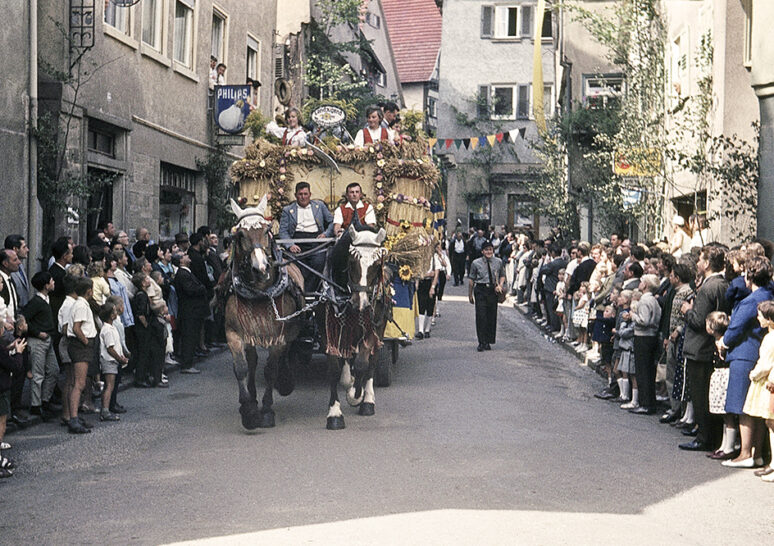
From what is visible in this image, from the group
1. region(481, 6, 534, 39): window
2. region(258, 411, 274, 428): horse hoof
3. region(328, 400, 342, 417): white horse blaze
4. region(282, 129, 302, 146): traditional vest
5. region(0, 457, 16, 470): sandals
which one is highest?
region(481, 6, 534, 39): window

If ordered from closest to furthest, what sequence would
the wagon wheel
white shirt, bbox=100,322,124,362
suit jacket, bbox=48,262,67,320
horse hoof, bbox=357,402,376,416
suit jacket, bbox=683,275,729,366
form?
suit jacket, bbox=683,275,729,366 < white shirt, bbox=100,322,124,362 < horse hoof, bbox=357,402,376,416 < suit jacket, bbox=48,262,67,320 < the wagon wheel

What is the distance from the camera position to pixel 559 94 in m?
37.0

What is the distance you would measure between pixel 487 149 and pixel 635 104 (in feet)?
76.2

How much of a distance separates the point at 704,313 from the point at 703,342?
0.29 metres

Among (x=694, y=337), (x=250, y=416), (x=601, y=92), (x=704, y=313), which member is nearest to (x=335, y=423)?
(x=250, y=416)

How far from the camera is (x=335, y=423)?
34.9ft

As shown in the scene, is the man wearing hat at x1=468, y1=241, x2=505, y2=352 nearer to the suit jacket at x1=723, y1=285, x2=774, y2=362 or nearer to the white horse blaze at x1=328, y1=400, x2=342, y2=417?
the white horse blaze at x1=328, y1=400, x2=342, y2=417

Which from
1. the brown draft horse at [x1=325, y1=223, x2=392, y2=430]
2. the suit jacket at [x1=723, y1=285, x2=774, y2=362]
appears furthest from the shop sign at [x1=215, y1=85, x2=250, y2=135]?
the suit jacket at [x1=723, y1=285, x2=774, y2=362]

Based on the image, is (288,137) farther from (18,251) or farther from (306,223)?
(18,251)

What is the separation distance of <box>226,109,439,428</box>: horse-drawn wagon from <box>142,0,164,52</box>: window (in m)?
7.43

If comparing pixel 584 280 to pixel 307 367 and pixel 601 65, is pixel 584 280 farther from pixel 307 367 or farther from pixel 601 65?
pixel 601 65

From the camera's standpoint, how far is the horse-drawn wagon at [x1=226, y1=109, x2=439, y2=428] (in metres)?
10.8

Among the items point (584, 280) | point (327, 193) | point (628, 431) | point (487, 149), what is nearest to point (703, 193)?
point (584, 280)

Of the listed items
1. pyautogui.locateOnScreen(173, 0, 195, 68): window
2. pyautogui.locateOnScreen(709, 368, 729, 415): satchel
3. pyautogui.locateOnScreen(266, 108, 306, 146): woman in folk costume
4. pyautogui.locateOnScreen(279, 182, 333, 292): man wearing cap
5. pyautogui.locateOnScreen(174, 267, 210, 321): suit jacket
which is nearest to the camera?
pyautogui.locateOnScreen(709, 368, 729, 415): satchel
